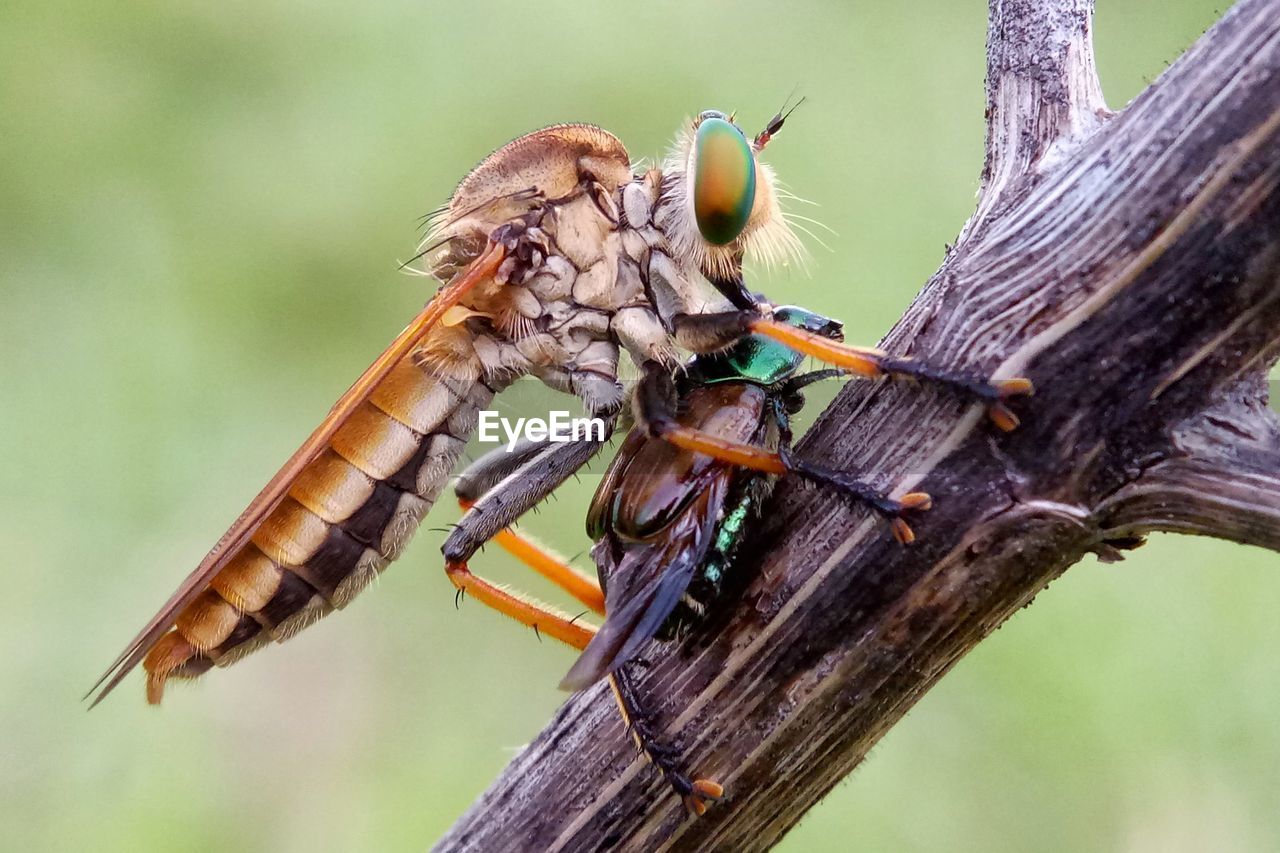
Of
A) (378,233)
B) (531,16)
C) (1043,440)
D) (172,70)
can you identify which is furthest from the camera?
(531,16)

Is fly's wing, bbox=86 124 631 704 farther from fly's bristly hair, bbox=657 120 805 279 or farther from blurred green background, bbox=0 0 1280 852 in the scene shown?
blurred green background, bbox=0 0 1280 852

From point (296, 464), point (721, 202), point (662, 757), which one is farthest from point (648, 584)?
point (296, 464)

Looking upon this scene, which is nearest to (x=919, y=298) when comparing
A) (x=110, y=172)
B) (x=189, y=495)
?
(x=189, y=495)

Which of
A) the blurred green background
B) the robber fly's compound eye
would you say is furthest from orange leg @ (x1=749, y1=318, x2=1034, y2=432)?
the blurred green background

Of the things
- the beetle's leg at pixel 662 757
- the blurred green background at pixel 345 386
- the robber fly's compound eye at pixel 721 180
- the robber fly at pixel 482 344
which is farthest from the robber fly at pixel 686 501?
the blurred green background at pixel 345 386

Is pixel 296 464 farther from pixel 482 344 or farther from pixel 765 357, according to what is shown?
pixel 765 357

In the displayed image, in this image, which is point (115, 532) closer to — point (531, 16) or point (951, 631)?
point (531, 16)
